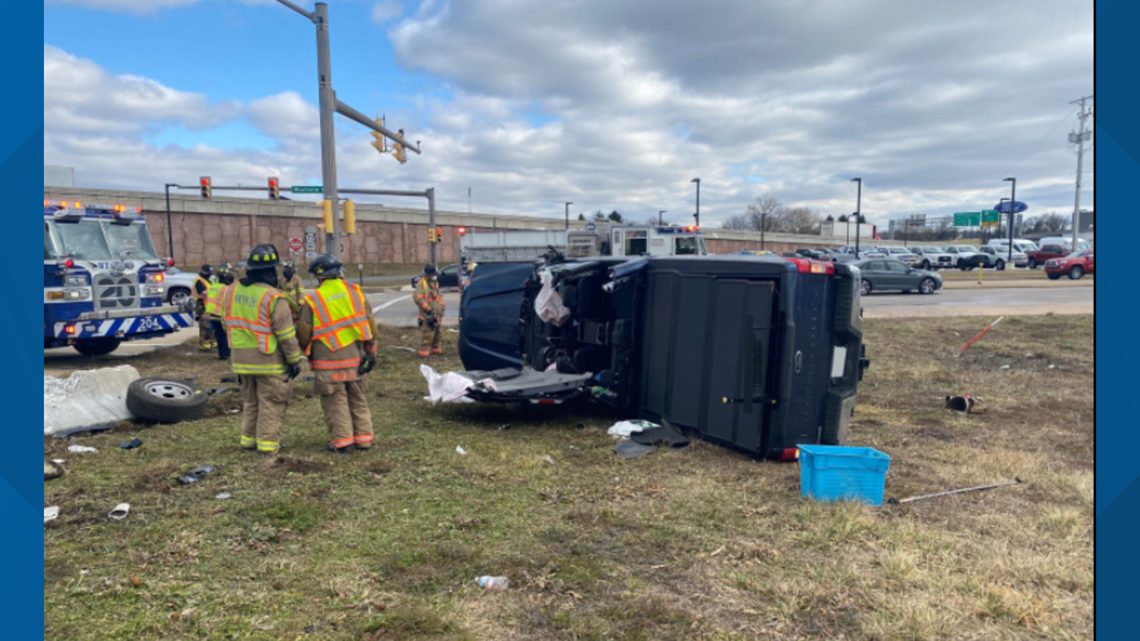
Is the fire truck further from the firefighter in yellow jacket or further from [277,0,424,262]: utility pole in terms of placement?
[277,0,424,262]: utility pole

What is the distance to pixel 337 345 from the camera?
20.0 feet

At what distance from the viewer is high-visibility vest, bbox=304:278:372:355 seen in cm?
607

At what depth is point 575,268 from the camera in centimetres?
722

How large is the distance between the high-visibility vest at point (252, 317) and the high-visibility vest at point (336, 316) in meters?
0.24

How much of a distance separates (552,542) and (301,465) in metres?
2.42

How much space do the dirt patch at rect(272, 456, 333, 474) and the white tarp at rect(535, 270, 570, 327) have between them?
2.74 metres

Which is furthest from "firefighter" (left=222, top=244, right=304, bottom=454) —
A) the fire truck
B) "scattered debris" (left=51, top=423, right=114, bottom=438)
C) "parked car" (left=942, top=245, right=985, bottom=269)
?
"parked car" (left=942, top=245, right=985, bottom=269)

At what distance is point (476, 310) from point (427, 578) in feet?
18.1

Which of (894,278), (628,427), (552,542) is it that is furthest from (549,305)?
(894,278)

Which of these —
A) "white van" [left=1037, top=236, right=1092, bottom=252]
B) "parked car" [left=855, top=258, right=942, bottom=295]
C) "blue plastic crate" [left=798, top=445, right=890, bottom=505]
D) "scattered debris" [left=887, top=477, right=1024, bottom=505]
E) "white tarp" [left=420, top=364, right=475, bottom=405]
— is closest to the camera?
"blue plastic crate" [left=798, top=445, right=890, bottom=505]

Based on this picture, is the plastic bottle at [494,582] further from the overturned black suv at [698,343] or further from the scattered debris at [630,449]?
the overturned black suv at [698,343]

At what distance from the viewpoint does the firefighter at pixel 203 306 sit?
1266 cm

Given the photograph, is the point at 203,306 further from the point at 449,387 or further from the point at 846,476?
the point at 846,476

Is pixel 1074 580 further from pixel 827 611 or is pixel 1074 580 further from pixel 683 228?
pixel 683 228
